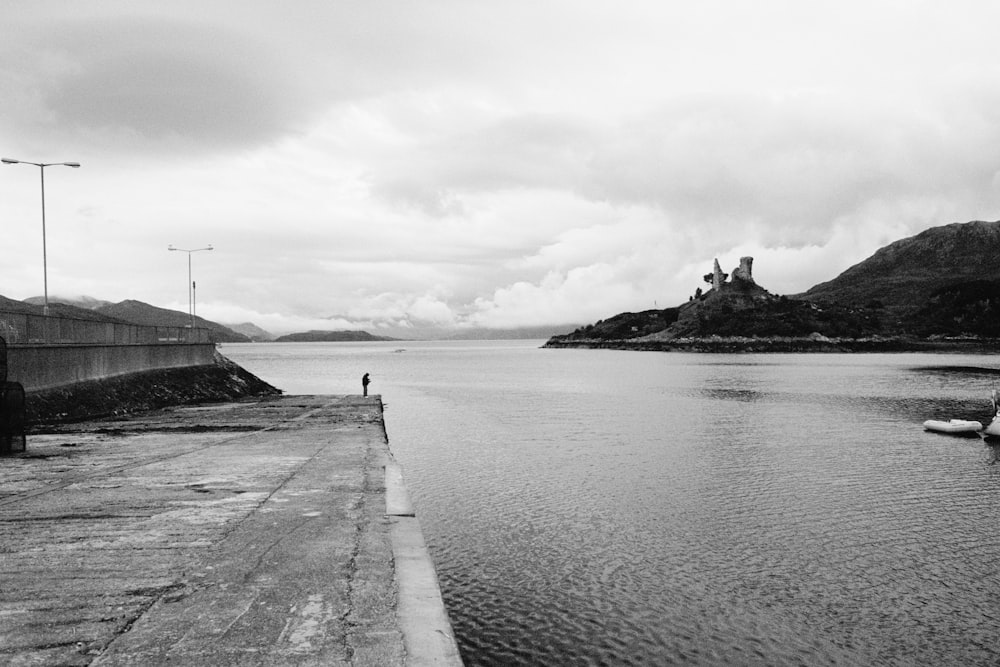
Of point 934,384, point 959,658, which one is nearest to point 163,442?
point 959,658

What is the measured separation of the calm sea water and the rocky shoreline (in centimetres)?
1220

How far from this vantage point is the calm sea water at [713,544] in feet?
36.7

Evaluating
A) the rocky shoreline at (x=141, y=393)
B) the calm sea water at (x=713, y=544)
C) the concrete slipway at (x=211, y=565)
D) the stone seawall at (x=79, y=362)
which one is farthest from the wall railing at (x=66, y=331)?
the calm sea water at (x=713, y=544)

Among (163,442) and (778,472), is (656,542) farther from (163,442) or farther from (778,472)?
(163,442)

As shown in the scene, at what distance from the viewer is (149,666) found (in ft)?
18.7

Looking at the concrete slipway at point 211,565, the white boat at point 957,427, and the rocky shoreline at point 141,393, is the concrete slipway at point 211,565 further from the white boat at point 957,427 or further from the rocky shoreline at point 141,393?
the white boat at point 957,427

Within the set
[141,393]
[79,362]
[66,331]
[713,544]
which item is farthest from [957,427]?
[66,331]

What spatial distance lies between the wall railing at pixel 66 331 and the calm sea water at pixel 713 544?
14420 millimetres

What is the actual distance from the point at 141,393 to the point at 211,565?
28.5m

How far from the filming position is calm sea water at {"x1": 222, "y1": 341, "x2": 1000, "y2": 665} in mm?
11172

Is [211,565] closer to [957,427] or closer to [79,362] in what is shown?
[79,362]

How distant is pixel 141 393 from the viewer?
3347cm

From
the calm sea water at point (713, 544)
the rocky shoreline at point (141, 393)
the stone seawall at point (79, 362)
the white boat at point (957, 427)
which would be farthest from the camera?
the white boat at point (957, 427)

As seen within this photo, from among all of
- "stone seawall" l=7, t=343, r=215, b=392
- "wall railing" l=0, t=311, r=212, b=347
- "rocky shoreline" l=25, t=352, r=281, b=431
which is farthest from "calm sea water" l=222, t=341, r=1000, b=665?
"wall railing" l=0, t=311, r=212, b=347
